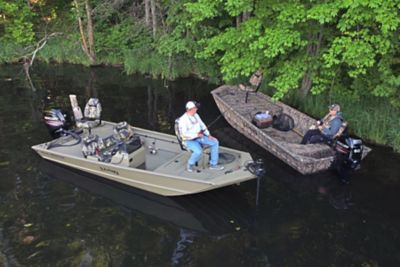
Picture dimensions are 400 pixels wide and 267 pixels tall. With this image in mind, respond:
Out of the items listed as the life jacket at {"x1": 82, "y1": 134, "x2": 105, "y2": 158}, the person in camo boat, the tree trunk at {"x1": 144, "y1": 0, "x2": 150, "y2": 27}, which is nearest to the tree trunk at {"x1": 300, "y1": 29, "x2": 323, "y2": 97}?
the person in camo boat

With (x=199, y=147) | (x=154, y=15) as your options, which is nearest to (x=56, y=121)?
(x=199, y=147)

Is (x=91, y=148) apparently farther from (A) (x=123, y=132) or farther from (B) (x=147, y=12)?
(B) (x=147, y=12)

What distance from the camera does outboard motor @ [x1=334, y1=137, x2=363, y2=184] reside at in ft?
29.2

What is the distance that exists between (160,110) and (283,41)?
576cm

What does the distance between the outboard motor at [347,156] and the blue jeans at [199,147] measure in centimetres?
286

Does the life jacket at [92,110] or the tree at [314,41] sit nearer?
the tree at [314,41]

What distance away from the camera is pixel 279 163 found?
33.2ft

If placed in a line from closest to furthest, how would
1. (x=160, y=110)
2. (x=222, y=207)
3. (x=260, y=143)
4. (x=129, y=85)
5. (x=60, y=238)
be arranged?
1. (x=60, y=238)
2. (x=222, y=207)
3. (x=260, y=143)
4. (x=160, y=110)
5. (x=129, y=85)

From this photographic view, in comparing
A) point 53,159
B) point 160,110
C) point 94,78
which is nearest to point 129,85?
point 94,78

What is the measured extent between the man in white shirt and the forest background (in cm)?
312

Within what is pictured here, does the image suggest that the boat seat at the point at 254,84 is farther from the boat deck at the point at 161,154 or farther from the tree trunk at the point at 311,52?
the boat deck at the point at 161,154

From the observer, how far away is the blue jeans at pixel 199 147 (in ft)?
27.9

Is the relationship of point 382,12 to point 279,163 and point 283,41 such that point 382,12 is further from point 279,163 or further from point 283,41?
point 279,163

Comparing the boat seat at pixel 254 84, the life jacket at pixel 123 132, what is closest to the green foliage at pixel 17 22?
the boat seat at pixel 254 84
